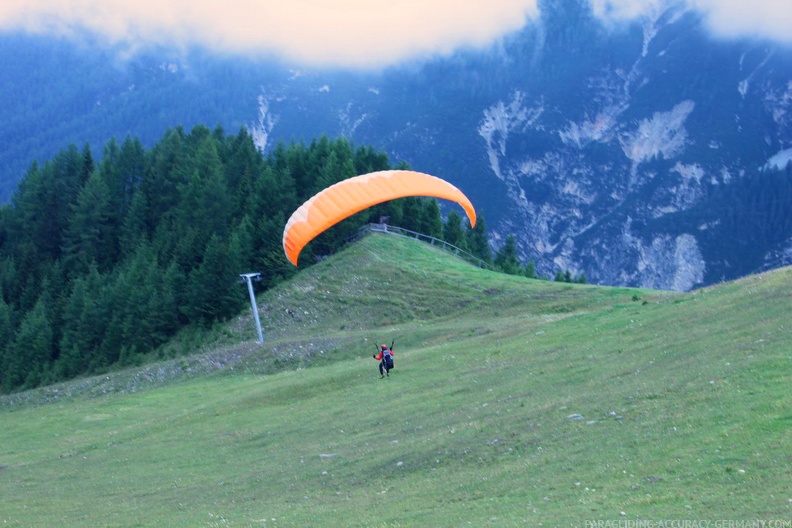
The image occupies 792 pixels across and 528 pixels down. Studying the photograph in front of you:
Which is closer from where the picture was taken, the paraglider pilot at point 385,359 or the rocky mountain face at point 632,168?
the paraglider pilot at point 385,359

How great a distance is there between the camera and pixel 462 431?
22828 mm

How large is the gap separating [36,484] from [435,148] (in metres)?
158

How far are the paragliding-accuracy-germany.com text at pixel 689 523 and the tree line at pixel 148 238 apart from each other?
49.1m

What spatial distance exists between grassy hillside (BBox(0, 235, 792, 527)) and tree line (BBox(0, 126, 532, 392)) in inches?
647

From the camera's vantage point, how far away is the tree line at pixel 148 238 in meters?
64.4

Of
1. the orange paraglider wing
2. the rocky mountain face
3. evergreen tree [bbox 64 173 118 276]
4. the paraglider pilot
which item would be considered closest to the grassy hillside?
the paraglider pilot

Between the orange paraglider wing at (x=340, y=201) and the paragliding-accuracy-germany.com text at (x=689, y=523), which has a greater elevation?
the orange paraglider wing at (x=340, y=201)

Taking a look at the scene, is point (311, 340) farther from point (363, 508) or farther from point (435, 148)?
point (435, 148)

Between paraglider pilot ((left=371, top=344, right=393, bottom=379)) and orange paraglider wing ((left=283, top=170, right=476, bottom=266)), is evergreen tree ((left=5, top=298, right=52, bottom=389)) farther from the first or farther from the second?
paraglider pilot ((left=371, top=344, right=393, bottom=379))

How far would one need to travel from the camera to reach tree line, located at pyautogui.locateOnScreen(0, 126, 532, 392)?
64.4 meters

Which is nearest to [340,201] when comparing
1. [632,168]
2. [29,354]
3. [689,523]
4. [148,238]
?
[29,354]

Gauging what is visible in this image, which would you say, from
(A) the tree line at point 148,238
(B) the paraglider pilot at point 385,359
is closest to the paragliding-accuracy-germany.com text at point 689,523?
(B) the paraglider pilot at point 385,359

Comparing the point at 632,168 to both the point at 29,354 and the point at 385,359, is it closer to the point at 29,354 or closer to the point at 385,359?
the point at 29,354

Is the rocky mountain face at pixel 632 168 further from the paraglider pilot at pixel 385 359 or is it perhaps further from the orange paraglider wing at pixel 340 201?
the paraglider pilot at pixel 385 359
